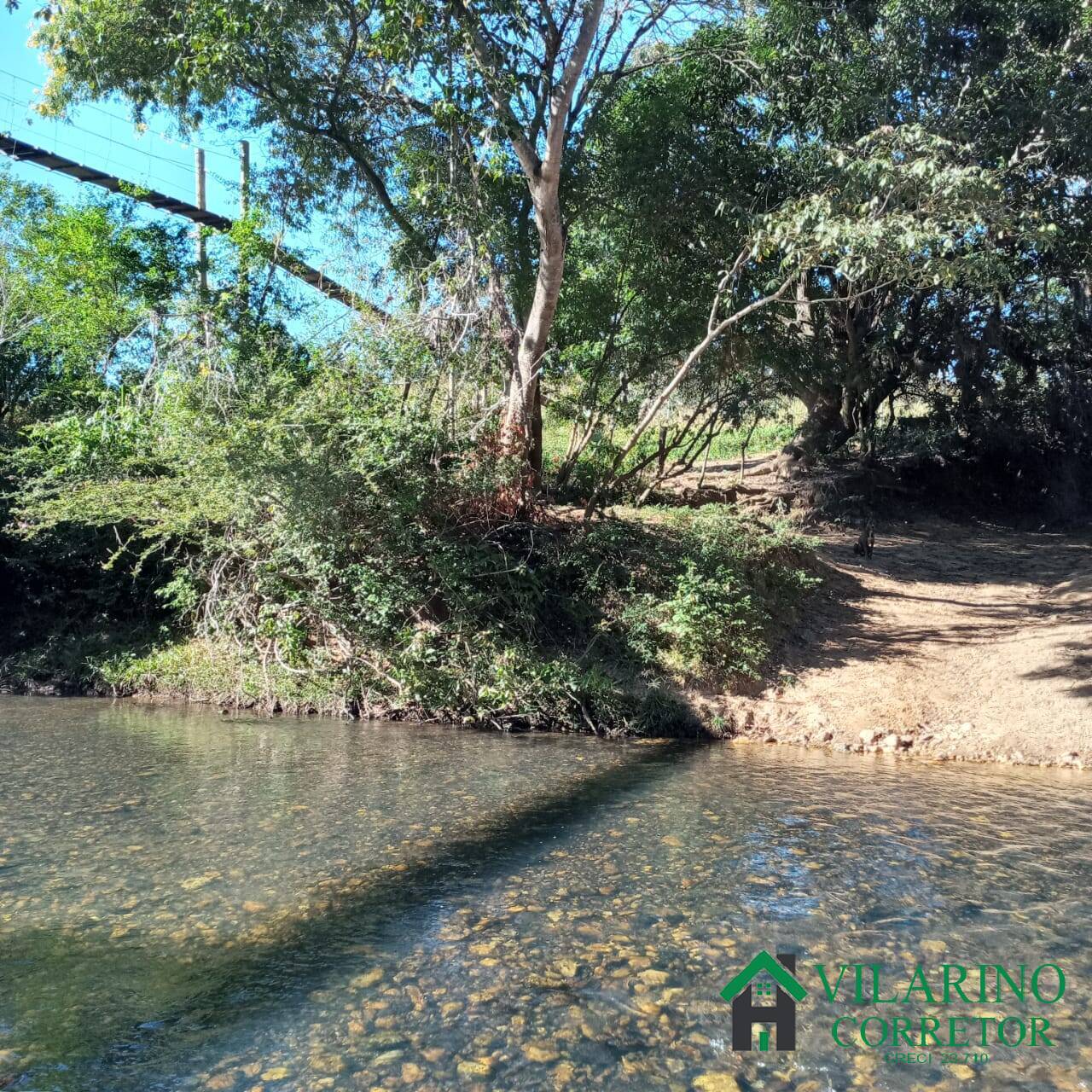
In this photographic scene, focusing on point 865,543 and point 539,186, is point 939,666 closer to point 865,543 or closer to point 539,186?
point 865,543

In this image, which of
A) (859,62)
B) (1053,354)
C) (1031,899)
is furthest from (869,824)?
(1053,354)

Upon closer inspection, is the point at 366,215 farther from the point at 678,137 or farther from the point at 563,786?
the point at 563,786

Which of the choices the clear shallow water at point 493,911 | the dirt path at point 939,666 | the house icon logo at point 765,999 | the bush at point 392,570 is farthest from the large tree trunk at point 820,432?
the house icon logo at point 765,999

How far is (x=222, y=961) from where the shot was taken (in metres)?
4.67

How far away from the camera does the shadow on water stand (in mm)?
3934

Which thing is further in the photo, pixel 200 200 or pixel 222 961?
pixel 200 200

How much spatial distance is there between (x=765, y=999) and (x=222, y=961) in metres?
2.59

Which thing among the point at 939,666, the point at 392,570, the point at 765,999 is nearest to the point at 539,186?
the point at 392,570

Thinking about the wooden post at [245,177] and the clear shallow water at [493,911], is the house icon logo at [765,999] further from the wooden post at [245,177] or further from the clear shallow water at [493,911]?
the wooden post at [245,177]

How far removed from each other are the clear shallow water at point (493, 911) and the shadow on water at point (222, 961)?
2 cm

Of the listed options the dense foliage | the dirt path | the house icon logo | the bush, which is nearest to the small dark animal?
the dirt path

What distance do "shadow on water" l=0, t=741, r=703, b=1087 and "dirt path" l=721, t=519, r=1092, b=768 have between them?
5.21 m

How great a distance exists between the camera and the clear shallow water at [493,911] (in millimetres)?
3814

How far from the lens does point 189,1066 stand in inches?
146
